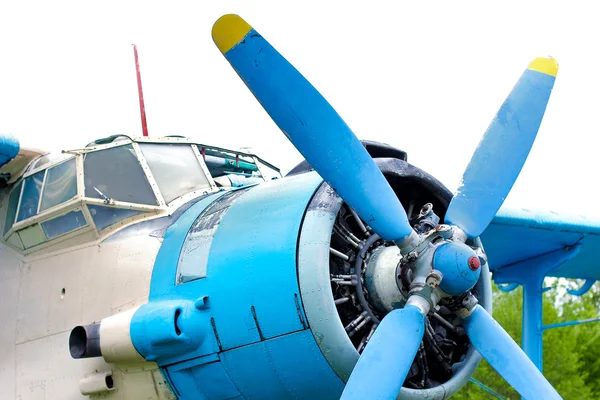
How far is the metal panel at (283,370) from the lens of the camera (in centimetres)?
525

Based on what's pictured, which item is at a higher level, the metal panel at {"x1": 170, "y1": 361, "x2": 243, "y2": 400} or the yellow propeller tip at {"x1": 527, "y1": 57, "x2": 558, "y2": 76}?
the yellow propeller tip at {"x1": 527, "y1": 57, "x2": 558, "y2": 76}

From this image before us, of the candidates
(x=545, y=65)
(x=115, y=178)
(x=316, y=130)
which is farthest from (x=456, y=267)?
(x=115, y=178)

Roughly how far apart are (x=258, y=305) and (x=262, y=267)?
247 mm

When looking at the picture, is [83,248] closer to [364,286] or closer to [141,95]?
[364,286]

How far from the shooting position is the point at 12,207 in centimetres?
739

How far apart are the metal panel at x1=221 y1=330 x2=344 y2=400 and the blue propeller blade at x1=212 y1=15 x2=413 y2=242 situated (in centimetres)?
90

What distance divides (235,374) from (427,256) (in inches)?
59.6

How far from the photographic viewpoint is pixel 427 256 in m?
5.26

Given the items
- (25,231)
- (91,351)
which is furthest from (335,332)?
(25,231)

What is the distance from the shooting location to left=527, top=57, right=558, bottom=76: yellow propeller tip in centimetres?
642

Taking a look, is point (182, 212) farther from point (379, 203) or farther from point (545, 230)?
point (545, 230)

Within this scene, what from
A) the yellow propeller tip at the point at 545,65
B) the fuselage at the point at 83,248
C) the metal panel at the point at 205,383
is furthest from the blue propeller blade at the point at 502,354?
the fuselage at the point at 83,248

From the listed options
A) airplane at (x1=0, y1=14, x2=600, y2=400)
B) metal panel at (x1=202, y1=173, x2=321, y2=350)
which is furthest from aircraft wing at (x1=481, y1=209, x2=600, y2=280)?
metal panel at (x1=202, y1=173, x2=321, y2=350)

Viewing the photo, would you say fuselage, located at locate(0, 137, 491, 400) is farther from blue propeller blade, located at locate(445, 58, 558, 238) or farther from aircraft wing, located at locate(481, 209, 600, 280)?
aircraft wing, located at locate(481, 209, 600, 280)
